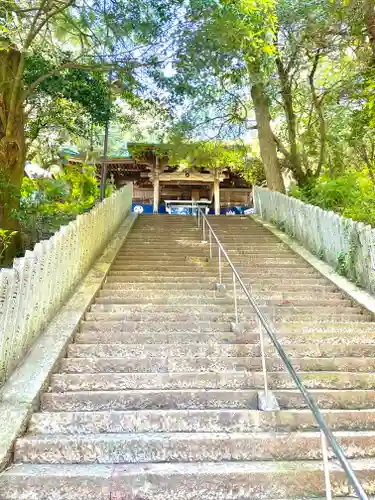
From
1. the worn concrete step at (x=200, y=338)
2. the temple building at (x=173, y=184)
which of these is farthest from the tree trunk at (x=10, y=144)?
the temple building at (x=173, y=184)

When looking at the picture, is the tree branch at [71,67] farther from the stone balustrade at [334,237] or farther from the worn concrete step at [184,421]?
the worn concrete step at [184,421]

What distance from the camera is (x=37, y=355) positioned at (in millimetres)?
3699

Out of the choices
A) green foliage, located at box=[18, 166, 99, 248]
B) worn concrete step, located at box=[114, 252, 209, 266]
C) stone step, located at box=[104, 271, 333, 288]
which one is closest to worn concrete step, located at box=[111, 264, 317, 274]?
worn concrete step, located at box=[114, 252, 209, 266]

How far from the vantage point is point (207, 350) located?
4039 millimetres

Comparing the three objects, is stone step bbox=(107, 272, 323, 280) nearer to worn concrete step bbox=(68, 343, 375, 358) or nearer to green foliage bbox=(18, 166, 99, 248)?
green foliage bbox=(18, 166, 99, 248)

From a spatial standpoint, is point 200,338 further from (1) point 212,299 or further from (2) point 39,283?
(2) point 39,283

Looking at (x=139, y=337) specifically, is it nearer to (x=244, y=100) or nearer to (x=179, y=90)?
(x=179, y=90)

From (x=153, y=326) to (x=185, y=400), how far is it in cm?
138

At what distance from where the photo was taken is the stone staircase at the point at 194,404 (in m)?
2.51

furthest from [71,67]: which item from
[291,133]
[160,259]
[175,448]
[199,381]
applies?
[291,133]

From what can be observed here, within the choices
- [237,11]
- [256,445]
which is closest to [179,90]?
[237,11]

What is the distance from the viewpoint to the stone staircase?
8.23ft

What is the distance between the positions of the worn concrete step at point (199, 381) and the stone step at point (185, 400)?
16 centimetres

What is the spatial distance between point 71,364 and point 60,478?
1348mm
